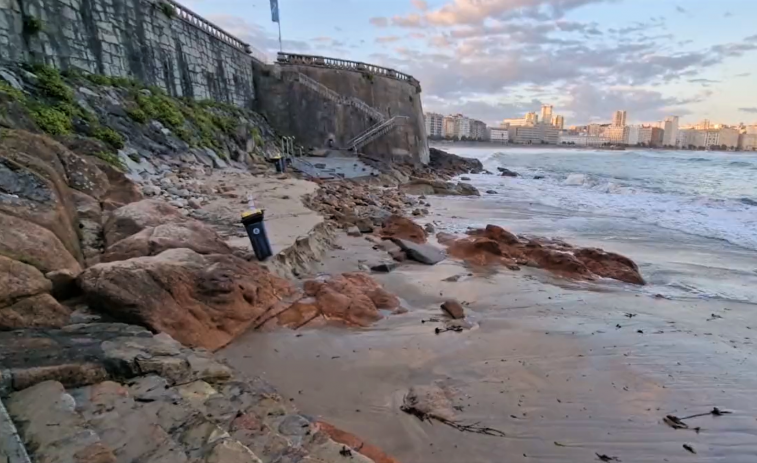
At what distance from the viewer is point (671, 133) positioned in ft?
447

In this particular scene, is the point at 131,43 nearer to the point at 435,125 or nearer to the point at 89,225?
the point at 89,225

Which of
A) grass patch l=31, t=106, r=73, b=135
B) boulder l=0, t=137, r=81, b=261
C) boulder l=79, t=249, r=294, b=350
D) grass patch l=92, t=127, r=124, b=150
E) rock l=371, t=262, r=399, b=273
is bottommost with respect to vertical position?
rock l=371, t=262, r=399, b=273

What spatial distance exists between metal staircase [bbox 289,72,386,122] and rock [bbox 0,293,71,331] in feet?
82.3

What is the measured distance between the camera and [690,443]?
3521 mm

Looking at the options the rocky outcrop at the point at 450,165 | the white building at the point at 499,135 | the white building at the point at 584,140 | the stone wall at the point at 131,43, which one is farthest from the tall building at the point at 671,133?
the stone wall at the point at 131,43

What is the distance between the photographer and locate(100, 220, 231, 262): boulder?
4973 mm

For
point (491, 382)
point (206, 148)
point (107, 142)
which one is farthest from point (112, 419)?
point (206, 148)

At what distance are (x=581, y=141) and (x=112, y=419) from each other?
6872 inches

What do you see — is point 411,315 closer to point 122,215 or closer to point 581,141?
point 122,215

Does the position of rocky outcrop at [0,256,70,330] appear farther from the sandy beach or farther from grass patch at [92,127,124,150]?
grass patch at [92,127,124,150]

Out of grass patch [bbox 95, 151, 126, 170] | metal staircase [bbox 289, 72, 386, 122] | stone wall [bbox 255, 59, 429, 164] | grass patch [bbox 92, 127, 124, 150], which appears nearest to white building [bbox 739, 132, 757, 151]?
stone wall [bbox 255, 59, 429, 164]

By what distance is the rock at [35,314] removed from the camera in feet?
10.6

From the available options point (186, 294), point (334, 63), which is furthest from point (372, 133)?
point (186, 294)

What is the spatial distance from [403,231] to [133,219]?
619cm
